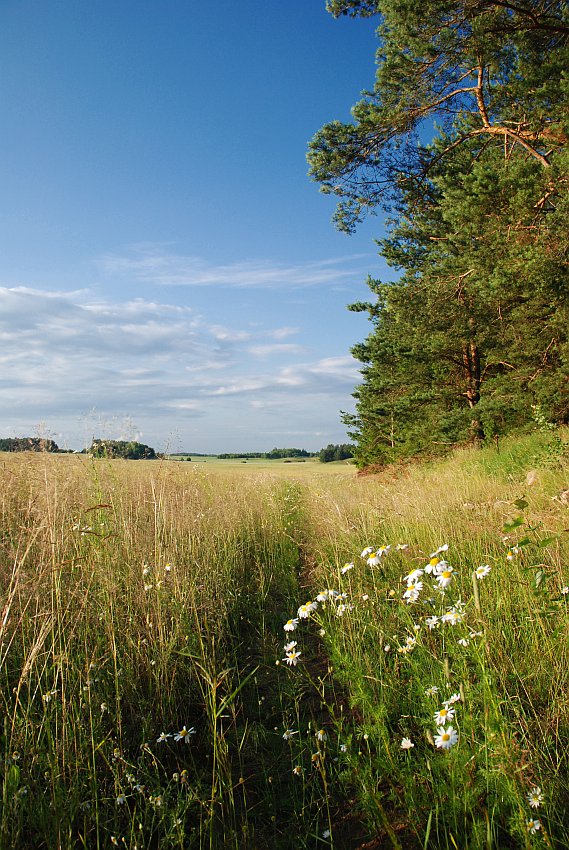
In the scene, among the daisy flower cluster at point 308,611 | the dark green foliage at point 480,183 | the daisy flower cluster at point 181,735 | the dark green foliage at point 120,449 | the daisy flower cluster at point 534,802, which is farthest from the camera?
the dark green foliage at point 480,183

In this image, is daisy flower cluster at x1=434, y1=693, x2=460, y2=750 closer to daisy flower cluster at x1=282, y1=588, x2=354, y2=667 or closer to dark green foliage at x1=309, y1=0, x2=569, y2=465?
daisy flower cluster at x1=282, y1=588, x2=354, y2=667

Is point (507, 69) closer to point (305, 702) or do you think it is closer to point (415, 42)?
point (415, 42)

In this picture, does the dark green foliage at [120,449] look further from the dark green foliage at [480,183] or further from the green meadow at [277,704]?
the dark green foliage at [480,183]

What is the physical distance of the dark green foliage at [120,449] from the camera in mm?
5727

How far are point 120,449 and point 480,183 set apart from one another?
24.9 ft

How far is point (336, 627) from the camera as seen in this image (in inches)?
132

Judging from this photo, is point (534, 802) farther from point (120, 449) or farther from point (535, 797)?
point (120, 449)

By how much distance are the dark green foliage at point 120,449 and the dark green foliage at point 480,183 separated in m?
6.76

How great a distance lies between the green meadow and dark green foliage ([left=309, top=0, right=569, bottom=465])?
6.22 metres

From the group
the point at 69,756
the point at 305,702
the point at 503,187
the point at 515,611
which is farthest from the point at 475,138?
the point at 69,756

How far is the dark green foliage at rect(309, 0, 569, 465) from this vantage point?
8.30 metres

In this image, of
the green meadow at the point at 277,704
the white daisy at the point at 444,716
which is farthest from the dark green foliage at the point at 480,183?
the white daisy at the point at 444,716

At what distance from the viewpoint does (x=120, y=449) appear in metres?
6.02

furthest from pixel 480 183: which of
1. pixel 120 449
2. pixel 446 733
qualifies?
pixel 446 733
